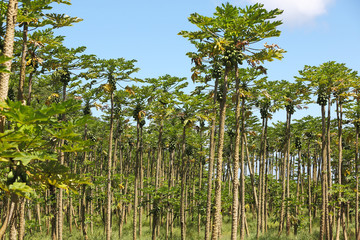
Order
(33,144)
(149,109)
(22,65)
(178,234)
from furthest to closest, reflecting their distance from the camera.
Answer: (178,234)
(149,109)
(22,65)
(33,144)

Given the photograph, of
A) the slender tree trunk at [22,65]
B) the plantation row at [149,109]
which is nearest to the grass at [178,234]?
the plantation row at [149,109]

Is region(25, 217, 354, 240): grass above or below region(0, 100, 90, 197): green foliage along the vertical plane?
below

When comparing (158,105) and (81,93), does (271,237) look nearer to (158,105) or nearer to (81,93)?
(158,105)

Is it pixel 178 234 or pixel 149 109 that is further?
pixel 178 234

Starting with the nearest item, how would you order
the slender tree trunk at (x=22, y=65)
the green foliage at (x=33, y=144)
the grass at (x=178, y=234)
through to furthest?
1. the green foliage at (x=33, y=144)
2. the slender tree trunk at (x=22, y=65)
3. the grass at (x=178, y=234)

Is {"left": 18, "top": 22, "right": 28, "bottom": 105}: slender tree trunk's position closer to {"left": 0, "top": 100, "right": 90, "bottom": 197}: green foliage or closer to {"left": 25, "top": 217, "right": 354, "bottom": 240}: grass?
{"left": 0, "top": 100, "right": 90, "bottom": 197}: green foliage

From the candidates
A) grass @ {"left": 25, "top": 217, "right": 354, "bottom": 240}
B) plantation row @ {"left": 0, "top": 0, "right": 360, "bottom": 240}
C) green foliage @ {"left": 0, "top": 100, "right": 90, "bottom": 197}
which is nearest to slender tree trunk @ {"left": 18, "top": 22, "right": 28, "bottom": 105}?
plantation row @ {"left": 0, "top": 0, "right": 360, "bottom": 240}

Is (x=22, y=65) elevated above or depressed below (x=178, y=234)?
above

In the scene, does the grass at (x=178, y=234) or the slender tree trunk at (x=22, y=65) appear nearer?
the slender tree trunk at (x=22, y=65)

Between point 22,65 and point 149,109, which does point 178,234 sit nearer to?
point 149,109

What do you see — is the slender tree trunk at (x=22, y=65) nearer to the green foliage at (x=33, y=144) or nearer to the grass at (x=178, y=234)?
the green foliage at (x=33, y=144)

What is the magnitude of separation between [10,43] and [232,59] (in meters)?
10.8

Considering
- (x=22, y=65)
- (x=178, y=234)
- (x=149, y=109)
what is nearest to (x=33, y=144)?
(x=22, y=65)

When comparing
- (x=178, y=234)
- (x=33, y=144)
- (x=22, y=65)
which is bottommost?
(x=178, y=234)
